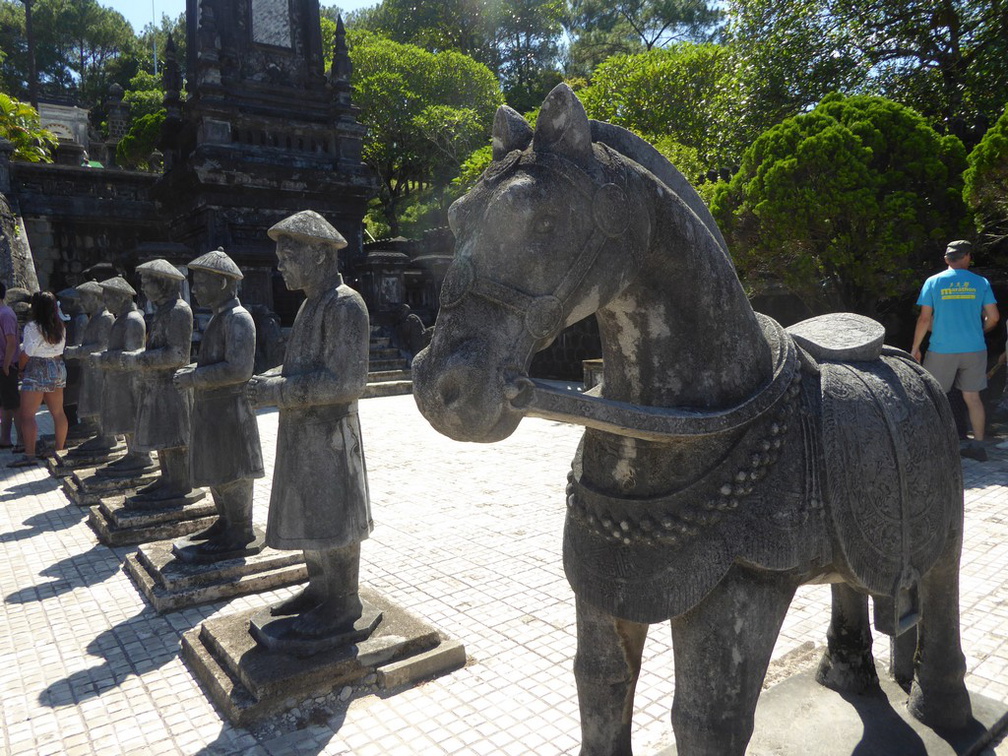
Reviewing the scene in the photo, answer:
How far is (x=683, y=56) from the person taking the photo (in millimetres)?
18234

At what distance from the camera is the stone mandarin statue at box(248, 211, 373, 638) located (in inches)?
131

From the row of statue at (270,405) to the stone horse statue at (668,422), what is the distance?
1.80 m

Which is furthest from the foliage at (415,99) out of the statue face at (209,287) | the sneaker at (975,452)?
the statue face at (209,287)

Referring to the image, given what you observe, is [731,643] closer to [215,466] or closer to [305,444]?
[305,444]

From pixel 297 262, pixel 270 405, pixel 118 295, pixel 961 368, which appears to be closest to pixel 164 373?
pixel 118 295

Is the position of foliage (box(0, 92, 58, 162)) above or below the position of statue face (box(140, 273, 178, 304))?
above

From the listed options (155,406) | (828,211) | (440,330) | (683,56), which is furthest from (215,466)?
(683,56)

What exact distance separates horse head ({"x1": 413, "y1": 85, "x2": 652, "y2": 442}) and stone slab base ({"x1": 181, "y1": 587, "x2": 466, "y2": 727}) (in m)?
2.29

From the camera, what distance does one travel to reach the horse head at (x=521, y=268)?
138 centimetres

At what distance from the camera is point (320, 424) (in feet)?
11.1

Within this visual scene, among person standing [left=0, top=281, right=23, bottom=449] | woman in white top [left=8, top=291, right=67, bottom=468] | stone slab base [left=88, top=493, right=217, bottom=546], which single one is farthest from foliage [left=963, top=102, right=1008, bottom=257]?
person standing [left=0, top=281, right=23, bottom=449]

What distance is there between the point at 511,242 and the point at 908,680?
2566 millimetres

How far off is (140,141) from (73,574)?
29975 mm

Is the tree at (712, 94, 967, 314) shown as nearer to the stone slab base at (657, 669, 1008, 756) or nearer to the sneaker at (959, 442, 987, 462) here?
the sneaker at (959, 442, 987, 462)
